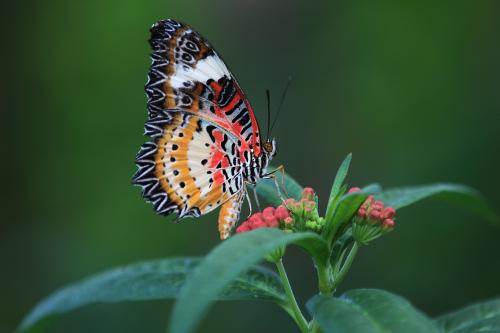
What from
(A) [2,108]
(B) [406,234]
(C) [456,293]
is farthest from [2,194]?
(C) [456,293]

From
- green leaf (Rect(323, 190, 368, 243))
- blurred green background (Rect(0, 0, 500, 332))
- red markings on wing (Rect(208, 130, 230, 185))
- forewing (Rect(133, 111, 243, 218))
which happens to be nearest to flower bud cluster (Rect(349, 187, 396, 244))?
green leaf (Rect(323, 190, 368, 243))

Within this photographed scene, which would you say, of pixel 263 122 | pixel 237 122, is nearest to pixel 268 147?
pixel 237 122

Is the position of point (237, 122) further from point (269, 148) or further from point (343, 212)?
point (343, 212)

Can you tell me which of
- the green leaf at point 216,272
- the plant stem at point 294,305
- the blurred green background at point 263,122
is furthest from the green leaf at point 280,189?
the blurred green background at point 263,122

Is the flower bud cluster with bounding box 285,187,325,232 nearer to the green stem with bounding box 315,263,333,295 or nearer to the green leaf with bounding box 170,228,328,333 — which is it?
the green stem with bounding box 315,263,333,295

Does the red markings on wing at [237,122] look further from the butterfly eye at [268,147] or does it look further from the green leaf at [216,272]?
the green leaf at [216,272]

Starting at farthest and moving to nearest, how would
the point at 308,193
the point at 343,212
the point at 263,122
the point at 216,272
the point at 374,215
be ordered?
the point at 263,122 < the point at 308,193 < the point at 374,215 < the point at 343,212 < the point at 216,272

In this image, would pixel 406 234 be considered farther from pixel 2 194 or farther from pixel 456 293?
pixel 2 194

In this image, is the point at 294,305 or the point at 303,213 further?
the point at 303,213
